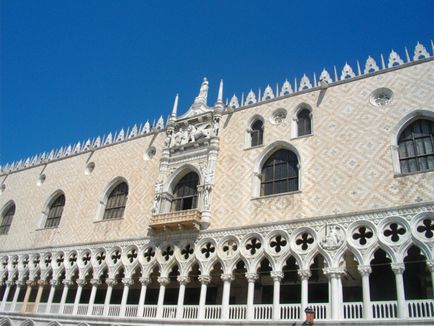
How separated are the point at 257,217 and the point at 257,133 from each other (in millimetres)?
3690

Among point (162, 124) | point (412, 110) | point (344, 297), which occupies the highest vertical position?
point (162, 124)

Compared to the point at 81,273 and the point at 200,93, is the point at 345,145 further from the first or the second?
the point at 81,273

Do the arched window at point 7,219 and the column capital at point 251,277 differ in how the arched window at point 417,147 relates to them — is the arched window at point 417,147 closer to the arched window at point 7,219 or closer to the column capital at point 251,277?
the column capital at point 251,277

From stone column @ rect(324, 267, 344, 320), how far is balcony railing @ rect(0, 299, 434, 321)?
0.16 metres

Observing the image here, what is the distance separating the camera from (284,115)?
16031 millimetres

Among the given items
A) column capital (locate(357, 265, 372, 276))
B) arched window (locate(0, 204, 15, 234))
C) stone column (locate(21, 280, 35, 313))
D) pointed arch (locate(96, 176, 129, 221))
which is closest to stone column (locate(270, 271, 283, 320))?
column capital (locate(357, 265, 372, 276))

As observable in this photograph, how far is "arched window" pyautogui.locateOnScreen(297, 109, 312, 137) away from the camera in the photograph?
15.3 m

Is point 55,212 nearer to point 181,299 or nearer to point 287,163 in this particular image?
point 181,299

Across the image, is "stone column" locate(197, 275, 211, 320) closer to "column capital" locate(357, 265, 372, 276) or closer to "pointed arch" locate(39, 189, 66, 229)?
"column capital" locate(357, 265, 372, 276)

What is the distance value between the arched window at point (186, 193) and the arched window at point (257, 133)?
2.84m

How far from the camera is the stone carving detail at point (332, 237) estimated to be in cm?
1241

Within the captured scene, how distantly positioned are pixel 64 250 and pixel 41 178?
608cm

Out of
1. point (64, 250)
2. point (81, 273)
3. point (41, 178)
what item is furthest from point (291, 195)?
point (41, 178)

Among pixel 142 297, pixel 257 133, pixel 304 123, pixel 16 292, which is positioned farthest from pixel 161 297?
pixel 16 292
